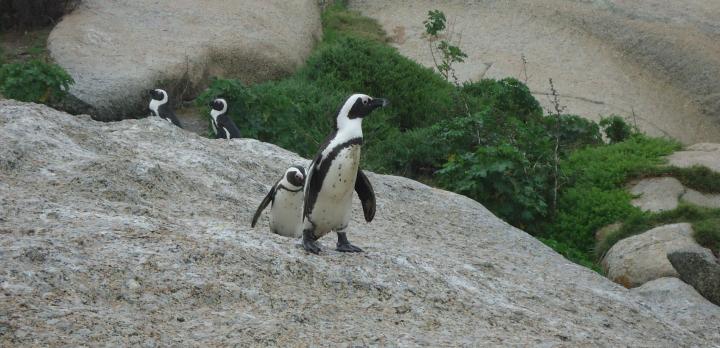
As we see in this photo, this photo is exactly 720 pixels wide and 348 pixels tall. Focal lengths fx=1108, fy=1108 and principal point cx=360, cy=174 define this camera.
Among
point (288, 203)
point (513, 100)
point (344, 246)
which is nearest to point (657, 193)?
point (513, 100)

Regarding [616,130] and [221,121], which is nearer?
[221,121]

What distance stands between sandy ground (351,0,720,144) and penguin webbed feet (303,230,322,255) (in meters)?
11.2

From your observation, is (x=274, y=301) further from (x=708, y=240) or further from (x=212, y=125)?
(x=212, y=125)

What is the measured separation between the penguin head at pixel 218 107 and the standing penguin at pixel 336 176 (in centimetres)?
654

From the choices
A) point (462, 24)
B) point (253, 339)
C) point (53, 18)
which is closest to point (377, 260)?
point (253, 339)

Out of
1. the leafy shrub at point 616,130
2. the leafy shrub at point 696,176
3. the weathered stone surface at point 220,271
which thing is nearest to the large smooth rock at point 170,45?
the leafy shrub at point 616,130

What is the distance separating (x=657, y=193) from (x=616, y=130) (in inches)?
116

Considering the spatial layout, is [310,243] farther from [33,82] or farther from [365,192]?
[33,82]

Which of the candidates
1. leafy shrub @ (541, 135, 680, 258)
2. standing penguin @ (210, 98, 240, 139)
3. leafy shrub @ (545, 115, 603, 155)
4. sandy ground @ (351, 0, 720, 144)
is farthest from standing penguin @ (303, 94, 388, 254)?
sandy ground @ (351, 0, 720, 144)

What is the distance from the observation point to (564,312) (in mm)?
6309

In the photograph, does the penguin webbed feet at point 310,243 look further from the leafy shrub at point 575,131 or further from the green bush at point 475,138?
the leafy shrub at point 575,131

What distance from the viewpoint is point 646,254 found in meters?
9.61

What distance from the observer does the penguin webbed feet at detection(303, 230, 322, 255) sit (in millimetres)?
5988

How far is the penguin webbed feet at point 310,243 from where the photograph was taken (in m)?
5.99
